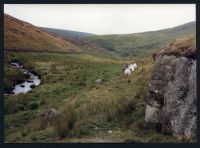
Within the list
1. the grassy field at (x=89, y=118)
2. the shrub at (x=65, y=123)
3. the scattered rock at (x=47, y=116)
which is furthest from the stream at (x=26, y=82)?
the shrub at (x=65, y=123)

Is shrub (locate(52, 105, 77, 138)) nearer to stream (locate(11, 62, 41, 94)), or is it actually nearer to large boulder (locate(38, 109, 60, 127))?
large boulder (locate(38, 109, 60, 127))

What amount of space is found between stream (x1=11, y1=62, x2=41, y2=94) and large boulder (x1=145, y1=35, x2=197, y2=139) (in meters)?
9.45

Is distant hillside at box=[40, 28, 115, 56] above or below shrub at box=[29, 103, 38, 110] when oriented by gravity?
above

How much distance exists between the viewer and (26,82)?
23438 mm

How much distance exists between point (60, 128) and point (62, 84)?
11.7 m

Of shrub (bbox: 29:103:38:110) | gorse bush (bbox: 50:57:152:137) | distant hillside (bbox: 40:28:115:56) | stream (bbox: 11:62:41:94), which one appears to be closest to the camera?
gorse bush (bbox: 50:57:152:137)

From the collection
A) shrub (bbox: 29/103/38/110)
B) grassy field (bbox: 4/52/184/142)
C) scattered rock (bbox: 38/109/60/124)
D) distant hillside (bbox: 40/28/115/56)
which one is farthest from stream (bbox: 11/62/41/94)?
distant hillside (bbox: 40/28/115/56)

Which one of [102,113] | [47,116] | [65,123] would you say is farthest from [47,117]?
[102,113]

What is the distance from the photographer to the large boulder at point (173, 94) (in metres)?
12.5

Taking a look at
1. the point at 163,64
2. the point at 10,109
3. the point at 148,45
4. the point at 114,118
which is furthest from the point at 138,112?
the point at 148,45

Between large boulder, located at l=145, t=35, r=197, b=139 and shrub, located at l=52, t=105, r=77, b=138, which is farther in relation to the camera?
shrub, located at l=52, t=105, r=77, b=138

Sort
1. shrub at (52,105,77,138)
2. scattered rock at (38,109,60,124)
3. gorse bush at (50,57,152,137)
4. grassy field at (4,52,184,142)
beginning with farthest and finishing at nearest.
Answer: scattered rock at (38,109,60,124) < gorse bush at (50,57,152,137) < shrub at (52,105,77,138) < grassy field at (4,52,184,142)

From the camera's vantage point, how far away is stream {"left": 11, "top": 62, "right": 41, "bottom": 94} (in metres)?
21.9

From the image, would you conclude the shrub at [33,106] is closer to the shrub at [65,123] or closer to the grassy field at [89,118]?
the grassy field at [89,118]
